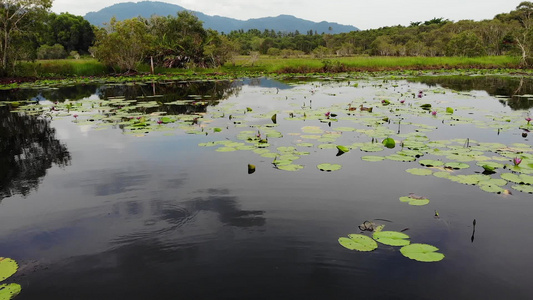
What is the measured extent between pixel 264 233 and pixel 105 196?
2884 millimetres

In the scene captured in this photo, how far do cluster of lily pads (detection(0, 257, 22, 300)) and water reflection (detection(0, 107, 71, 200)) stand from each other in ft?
7.89

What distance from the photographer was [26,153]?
7.91m

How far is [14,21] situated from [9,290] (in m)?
38.1

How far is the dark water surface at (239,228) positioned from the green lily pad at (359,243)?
8cm

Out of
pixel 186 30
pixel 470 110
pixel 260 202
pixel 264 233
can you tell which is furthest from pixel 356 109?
pixel 186 30

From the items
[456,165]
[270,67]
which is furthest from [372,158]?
[270,67]

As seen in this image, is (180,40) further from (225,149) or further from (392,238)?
(392,238)

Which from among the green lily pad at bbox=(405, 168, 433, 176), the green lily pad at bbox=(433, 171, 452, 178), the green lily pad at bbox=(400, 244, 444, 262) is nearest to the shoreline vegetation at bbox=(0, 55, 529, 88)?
the green lily pad at bbox=(405, 168, 433, 176)

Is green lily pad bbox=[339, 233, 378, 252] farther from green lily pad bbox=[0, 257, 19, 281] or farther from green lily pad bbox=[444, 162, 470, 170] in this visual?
green lily pad bbox=[0, 257, 19, 281]

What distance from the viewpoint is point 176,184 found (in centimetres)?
571

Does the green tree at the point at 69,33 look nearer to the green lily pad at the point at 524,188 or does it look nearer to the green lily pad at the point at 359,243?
the green lily pad at the point at 359,243

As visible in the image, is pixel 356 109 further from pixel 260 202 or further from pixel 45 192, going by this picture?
pixel 45 192

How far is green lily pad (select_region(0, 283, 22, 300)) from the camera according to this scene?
2.97 meters

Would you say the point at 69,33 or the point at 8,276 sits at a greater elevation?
the point at 69,33
